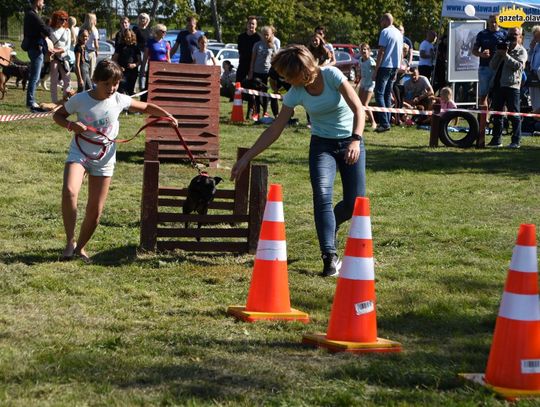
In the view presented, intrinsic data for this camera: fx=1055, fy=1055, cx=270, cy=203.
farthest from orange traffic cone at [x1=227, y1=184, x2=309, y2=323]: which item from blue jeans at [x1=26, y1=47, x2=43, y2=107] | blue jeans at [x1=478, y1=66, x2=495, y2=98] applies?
blue jeans at [x1=26, y1=47, x2=43, y2=107]

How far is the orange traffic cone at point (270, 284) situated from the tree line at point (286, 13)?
53726 millimetres

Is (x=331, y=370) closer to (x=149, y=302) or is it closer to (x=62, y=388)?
(x=62, y=388)

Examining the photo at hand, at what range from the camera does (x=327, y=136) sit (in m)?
7.72

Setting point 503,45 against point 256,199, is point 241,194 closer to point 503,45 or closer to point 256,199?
point 256,199

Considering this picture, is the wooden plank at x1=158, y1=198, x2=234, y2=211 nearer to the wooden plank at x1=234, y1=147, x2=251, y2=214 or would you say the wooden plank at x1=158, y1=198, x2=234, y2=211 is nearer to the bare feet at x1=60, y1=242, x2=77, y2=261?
the wooden plank at x1=234, y1=147, x2=251, y2=214

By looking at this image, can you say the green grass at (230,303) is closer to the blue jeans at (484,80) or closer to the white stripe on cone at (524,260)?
the white stripe on cone at (524,260)

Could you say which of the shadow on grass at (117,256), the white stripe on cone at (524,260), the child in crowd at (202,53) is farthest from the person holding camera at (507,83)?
the white stripe on cone at (524,260)

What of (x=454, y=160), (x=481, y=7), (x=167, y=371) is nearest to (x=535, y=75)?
(x=454, y=160)

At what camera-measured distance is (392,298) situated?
23.2ft

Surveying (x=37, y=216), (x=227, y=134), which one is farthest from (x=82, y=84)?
(x=37, y=216)

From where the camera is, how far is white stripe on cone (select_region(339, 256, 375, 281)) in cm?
568

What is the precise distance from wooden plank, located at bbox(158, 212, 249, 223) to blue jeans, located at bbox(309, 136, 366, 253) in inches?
41.3

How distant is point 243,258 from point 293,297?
1452 mm

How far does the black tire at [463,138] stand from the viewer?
1713cm
